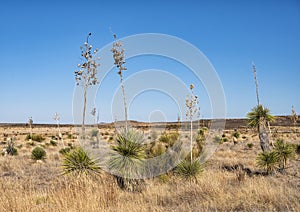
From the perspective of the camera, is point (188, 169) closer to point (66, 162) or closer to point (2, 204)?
point (66, 162)

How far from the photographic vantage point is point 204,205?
240 inches

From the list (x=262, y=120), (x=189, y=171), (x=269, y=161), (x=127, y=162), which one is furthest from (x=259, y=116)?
(x=127, y=162)

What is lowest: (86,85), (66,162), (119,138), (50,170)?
(50,170)

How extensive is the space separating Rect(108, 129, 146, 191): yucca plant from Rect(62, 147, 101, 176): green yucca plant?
1.88 ft

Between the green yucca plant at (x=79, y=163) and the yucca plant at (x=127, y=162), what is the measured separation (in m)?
0.57

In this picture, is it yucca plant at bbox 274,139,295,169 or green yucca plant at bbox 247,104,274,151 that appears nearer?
yucca plant at bbox 274,139,295,169

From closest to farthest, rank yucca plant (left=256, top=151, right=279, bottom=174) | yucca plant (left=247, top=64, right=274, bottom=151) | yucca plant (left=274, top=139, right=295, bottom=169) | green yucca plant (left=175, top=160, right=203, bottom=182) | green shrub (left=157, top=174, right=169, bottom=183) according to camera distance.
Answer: green yucca plant (left=175, top=160, right=203, bottom=182), green shrub (left=157, top=174, right=169, bottom=183), yucca plant (left=256, top=151, right=279, bottom=174), yucca plant (left=274, top=139, right=295, bottom=169), yucca plant (left=247, top=64, right=274, bottom=151)

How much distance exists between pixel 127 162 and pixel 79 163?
1.29 m

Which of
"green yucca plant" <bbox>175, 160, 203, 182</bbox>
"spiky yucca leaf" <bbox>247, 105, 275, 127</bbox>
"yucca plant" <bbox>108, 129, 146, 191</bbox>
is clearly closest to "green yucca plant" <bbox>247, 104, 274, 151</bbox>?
"spiky yucca leaf" <bbox>247, 105, 275, 127</bbox>

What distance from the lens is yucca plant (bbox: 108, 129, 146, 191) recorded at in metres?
8.47

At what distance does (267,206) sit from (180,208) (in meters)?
1.66

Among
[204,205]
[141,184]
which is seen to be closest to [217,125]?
[141,184]

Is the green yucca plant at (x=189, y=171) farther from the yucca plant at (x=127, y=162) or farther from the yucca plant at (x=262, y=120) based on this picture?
the yucca plant at (x=262, y=120)

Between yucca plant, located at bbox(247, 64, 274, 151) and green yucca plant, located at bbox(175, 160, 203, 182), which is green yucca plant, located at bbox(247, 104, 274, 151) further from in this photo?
green yucca plant, located at bbox(175, 160, 203, 182)
